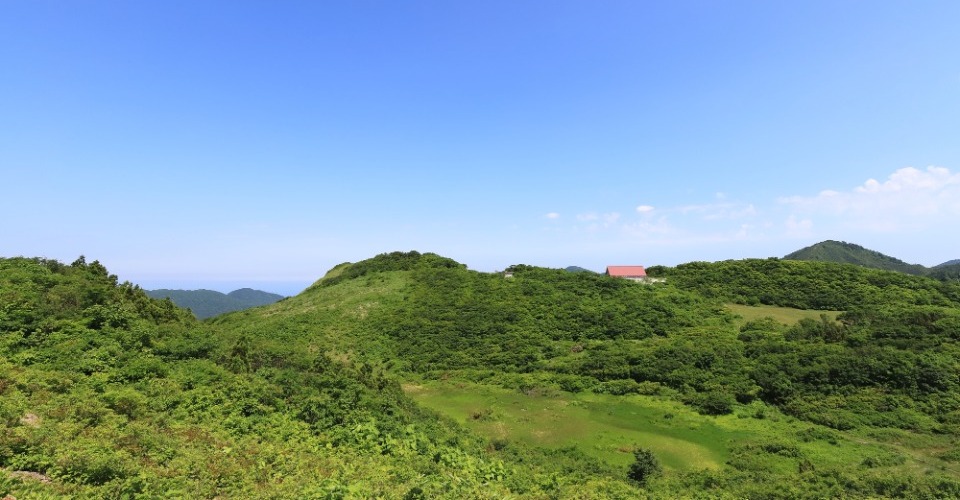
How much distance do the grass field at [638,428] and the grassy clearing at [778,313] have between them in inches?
827

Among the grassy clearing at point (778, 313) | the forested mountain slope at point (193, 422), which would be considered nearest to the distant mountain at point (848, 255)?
the grassy clearing at point (778, 313)

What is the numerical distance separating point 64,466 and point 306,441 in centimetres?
634

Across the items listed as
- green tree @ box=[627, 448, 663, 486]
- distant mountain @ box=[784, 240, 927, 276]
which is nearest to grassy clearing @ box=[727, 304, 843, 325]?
green tree @ box=[627, 448, 663, 486]

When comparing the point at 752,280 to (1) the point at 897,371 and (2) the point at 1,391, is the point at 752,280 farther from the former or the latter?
(2) the point at 1,391

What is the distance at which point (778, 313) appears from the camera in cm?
4925

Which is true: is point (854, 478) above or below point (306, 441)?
below

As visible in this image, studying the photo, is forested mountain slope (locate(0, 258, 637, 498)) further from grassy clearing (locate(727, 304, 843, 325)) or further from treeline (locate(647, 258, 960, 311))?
treeline (locate(647, 258, 960, 311))

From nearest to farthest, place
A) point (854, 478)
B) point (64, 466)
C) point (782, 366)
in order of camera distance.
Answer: point (64, 466)
point (854, 478)
point (782, 366)

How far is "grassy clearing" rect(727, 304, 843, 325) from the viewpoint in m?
46.8

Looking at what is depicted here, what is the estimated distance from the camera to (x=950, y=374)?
28.9 metres

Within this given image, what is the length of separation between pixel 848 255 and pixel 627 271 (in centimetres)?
14206

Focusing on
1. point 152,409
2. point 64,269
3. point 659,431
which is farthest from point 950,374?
point 64,269

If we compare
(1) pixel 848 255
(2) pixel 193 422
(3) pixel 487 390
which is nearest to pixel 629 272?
(3) pixel 487 390

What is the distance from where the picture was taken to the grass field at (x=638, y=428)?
23.5 m
